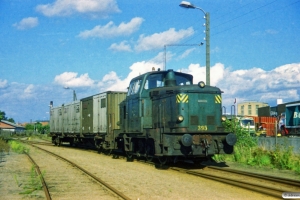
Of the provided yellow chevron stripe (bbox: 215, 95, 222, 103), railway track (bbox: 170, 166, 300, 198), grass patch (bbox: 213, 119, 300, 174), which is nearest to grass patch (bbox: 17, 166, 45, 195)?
railway track (bbox: 170, 166, 300, 198)

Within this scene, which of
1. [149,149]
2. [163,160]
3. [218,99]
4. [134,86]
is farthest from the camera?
[134,86]

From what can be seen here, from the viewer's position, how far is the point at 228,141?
11.4 meters

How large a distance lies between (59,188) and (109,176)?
2.21 m

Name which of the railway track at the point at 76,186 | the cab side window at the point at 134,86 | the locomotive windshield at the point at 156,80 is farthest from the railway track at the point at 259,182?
the cab side window at the point at 134,86

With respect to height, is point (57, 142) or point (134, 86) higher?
point (134, 86)

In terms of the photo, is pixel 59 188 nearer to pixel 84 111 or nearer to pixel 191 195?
pixel 191 195

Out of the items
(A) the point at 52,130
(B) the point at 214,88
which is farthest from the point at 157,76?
(A) the point at 52,130

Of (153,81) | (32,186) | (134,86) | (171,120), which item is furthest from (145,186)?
(134,86)

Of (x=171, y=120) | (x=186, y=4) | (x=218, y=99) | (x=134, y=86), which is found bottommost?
(x=171, y=120)

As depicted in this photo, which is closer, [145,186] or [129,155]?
[145,186]

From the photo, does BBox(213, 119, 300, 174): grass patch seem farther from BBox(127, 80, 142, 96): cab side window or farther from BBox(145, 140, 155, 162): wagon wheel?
BBox(127, 80, 142, 96): cab side window

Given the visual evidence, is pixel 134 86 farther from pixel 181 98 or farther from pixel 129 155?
pixel 181 98

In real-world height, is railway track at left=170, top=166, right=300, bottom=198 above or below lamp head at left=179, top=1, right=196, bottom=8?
below

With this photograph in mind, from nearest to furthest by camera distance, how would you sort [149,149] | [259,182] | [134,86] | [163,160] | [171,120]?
[259,182], [171,120], [163,160], [149,149], [134,86]
